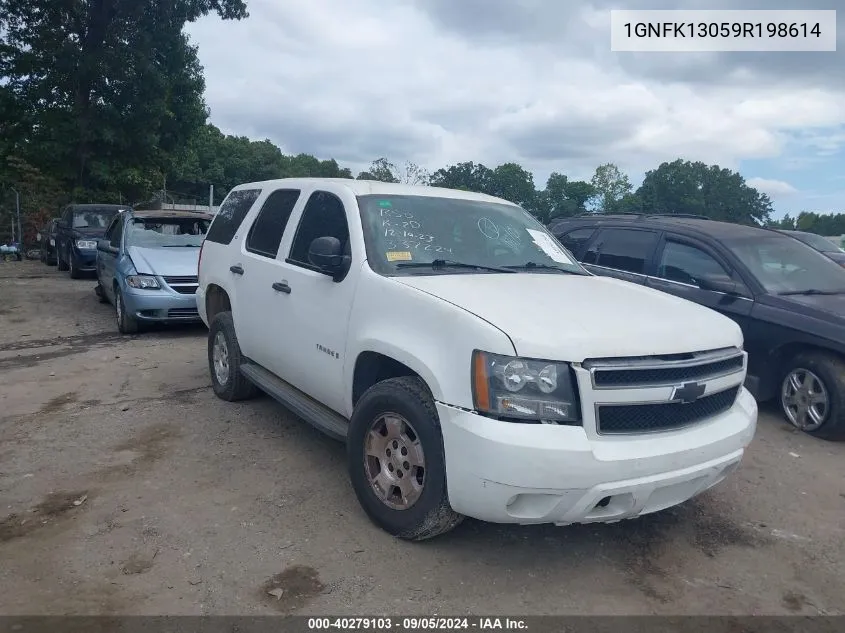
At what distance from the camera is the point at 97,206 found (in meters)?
16.8

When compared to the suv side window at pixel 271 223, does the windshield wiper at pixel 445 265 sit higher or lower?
lower

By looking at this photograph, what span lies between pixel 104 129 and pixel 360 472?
75.3 ft

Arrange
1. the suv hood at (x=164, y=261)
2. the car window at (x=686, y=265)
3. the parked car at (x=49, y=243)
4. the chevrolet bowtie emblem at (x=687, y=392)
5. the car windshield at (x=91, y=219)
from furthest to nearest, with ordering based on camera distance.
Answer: the parked car at (x=49, y=243)
the car windshield at (x=91, y=219)
the suv hood at (x=164, y=261)
the car window at (x=686, y=265)
the chevrolet bowtie emblem at (x=687, y=392)

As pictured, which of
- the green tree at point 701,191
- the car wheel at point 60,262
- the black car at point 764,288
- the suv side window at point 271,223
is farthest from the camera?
the green tree at point 701,191

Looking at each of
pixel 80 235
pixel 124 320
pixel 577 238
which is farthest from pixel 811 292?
pixel 80 235

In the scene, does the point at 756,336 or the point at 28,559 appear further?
the point at 756,336

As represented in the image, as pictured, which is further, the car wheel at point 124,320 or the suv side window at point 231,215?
the car wheel at point 124,320

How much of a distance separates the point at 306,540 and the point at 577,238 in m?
5.24

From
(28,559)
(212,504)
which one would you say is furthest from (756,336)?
(28,559)

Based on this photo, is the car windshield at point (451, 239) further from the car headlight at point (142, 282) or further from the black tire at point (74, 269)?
the black tire at point (74, 269)

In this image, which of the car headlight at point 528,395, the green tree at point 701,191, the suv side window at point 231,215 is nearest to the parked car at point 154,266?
the suv side window at point 231,215

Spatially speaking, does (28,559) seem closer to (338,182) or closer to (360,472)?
(360,472)

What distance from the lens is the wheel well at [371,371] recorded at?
147 inches

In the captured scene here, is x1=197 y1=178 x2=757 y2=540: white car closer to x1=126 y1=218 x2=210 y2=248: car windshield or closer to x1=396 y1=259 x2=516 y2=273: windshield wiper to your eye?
x1=396 y1=259 x2=516 y2=273: windshield wiper
